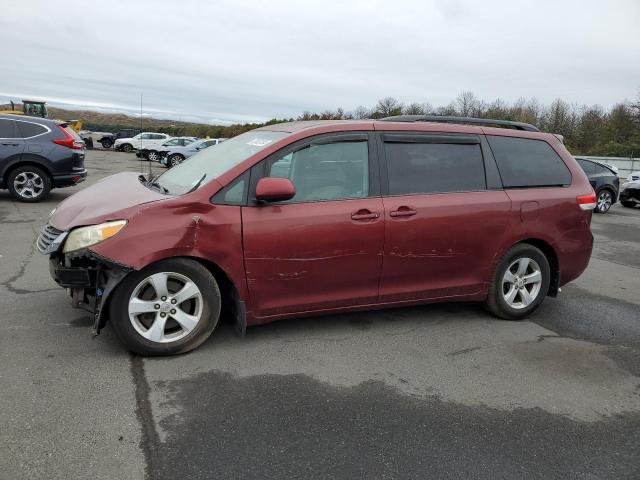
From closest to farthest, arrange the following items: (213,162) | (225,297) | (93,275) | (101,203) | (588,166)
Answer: (93,275) < (101,203) < (225,297) < (213,162) < (588,166)

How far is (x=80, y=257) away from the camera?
144 inches

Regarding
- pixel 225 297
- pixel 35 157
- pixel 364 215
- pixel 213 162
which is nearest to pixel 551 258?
pixel 364 215

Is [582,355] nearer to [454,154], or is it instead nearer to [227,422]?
[454,154]

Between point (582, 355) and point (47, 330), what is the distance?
169 inches

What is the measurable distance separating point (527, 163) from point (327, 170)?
2.09 meters

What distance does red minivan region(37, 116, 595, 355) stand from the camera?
3.70 meters

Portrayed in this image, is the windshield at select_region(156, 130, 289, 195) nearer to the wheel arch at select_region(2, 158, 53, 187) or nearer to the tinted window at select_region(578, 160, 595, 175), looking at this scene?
the wheel arch at select_region(2, 158, 53, 187)

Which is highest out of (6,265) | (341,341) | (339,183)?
(339,183)

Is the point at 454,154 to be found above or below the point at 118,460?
above

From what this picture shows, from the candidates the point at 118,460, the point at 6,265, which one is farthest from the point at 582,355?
the point at 6,265

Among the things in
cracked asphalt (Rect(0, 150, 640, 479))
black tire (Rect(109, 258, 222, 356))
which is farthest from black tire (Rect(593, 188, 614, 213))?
black tire (Rect(109, 258, 222, 356))

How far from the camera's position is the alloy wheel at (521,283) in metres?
4.93

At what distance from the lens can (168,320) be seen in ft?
12.5

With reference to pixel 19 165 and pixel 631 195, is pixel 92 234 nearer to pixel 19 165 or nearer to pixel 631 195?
pixel 19 165
